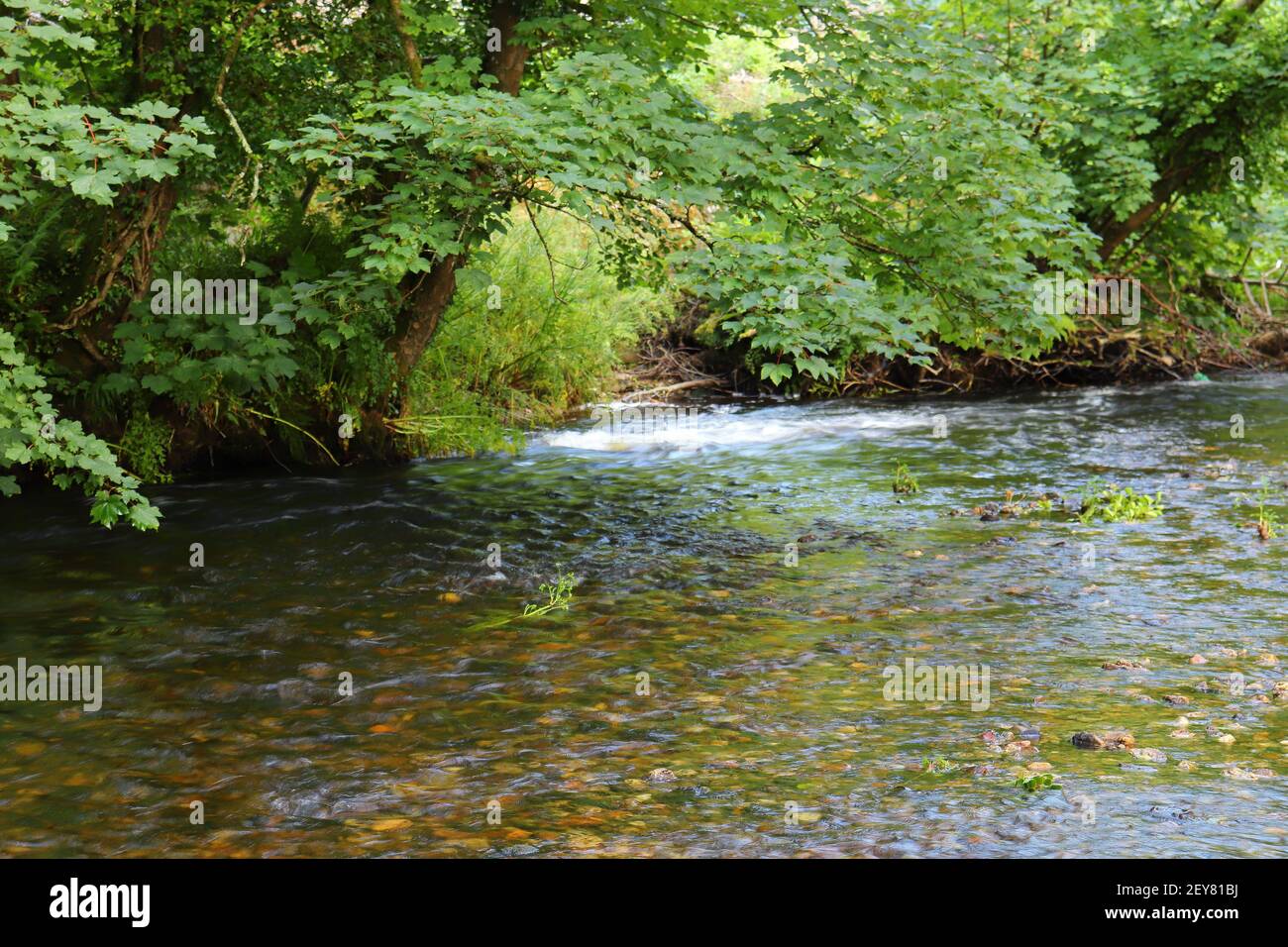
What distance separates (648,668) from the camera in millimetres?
6062

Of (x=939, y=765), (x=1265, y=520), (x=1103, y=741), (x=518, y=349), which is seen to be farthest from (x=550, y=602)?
(x=518, y=349)

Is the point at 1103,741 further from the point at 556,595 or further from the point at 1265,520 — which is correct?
the point at 1265,520

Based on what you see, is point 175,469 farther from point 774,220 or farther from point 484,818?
point 484,818

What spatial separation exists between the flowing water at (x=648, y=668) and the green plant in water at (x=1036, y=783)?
0.03 metres

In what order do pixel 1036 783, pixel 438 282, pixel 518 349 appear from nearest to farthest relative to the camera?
1. pixel 1036 783
2. pixel 438 282
3. pixel 518 349

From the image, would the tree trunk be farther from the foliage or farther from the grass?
the foliage

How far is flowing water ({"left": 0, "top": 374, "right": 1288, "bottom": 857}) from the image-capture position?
4.33 meters

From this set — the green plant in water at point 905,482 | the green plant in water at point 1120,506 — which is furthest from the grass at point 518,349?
the green plant in water at point 1120,506

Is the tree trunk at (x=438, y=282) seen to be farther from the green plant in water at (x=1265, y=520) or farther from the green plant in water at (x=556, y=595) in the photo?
the green plant in water at (x=1265, y=520)

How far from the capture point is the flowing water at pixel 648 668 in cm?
433

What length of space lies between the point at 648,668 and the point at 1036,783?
83.9 inches

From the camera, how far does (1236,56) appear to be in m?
14.9
